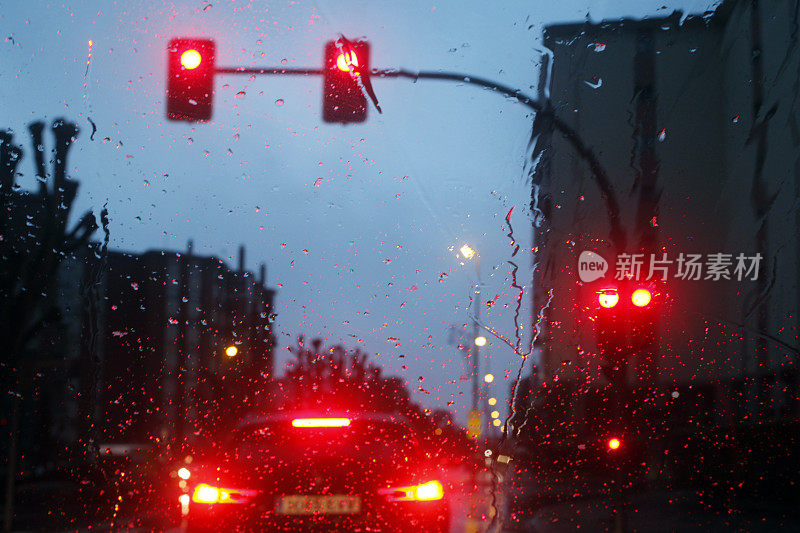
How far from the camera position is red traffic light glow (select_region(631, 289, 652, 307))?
802cm

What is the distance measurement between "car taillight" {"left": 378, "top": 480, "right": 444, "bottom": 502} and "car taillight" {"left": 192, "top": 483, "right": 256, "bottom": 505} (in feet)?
2.53

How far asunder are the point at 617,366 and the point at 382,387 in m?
2.33

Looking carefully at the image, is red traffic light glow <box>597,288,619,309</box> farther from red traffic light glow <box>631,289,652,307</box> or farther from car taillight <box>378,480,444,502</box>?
car taillight <box>378,480,444,502</box>

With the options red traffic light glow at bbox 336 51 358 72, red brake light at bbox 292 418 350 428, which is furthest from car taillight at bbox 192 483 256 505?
red traffic light glow at bbox 336 51 358 72

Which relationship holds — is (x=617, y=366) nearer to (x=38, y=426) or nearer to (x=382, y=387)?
(x=382, y=387)

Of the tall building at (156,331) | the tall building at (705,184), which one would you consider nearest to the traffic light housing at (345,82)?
the tall building at (156,331)

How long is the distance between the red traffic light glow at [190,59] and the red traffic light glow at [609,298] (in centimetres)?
413

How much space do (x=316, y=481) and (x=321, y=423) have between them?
356 mm

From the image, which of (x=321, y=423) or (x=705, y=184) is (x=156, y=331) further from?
(x=705, y=184)

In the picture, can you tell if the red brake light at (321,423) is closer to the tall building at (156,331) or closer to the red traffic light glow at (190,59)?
the red traffic light glow at (190,59)

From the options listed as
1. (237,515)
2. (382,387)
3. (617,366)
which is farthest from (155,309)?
(237,515)

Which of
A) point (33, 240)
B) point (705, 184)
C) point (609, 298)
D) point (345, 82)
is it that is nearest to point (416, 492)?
point (345, 82)

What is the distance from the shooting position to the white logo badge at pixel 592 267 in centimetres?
920

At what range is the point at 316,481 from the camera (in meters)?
4.87
